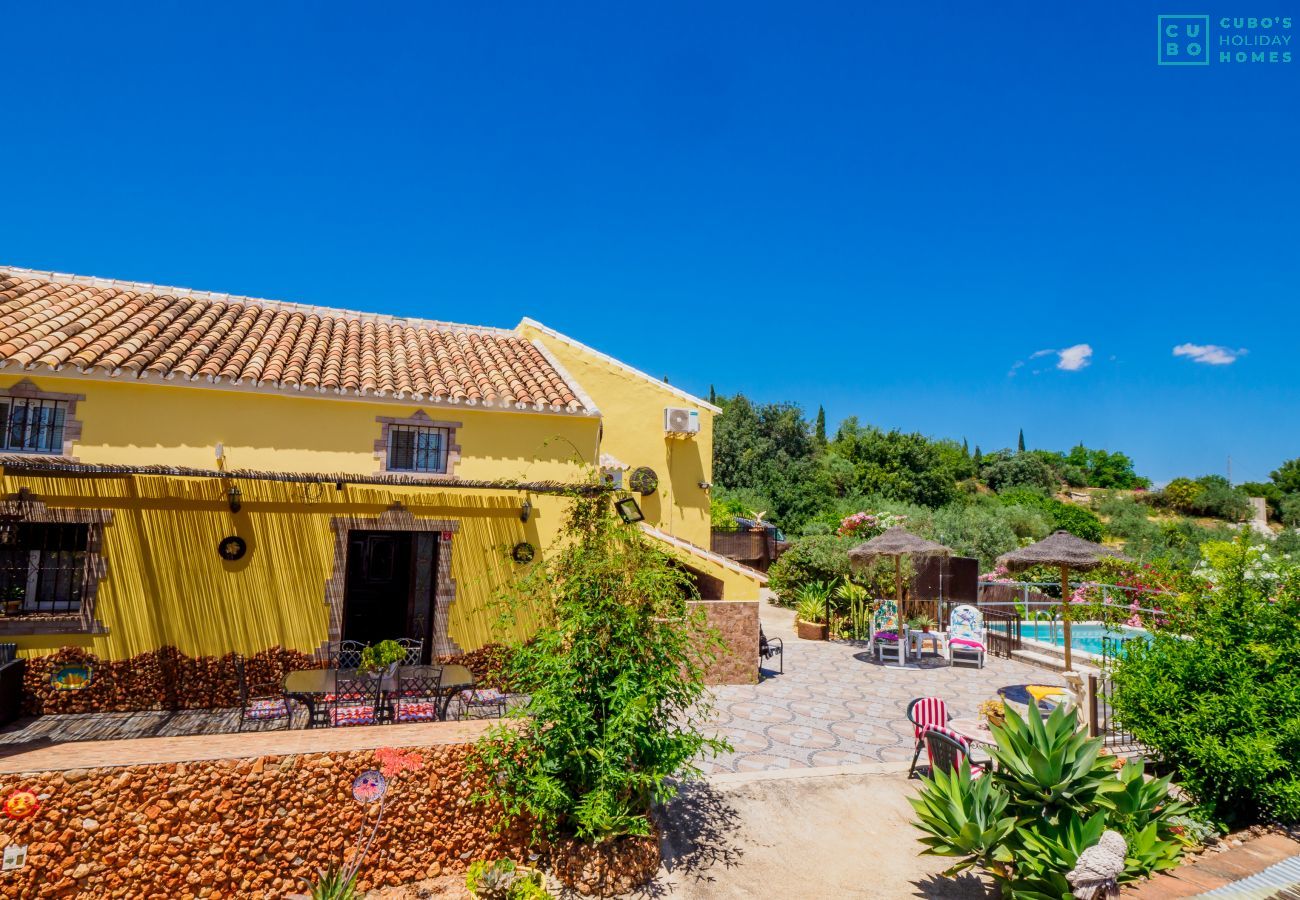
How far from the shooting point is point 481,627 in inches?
485

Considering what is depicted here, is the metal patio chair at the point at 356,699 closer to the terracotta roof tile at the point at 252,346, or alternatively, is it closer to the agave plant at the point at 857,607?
the terracotta roof tile at the point at 252,346

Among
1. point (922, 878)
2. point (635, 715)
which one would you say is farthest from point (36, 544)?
point (922, 878)

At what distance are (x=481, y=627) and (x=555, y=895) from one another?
237 inches

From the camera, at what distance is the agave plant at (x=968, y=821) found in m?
6.39

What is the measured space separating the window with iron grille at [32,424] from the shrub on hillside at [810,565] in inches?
722

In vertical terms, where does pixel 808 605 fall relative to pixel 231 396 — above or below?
below

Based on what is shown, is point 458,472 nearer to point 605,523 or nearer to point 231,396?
point 231,396

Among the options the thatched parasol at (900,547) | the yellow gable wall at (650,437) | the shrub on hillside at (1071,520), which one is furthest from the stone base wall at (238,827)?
the shrub on hillside at (1071,520)

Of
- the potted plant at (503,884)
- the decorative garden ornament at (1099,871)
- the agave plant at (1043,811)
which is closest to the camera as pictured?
the decorative garden ornament at (1099,871)

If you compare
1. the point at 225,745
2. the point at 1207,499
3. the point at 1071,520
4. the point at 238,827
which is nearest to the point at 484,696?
the point at 225,745

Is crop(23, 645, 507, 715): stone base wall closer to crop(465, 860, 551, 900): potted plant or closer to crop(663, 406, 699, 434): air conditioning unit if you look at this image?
crop(465, 860, 551, 900): potted plant

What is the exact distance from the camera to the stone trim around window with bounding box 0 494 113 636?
31.9 feet

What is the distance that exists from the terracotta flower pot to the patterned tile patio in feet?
2.49

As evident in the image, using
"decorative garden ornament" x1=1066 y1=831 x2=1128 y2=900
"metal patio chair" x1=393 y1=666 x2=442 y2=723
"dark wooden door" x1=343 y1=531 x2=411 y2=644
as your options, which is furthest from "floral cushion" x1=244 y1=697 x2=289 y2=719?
"decorative garden ornament" x1=1066 y1=831 x2=1128 y2=900
